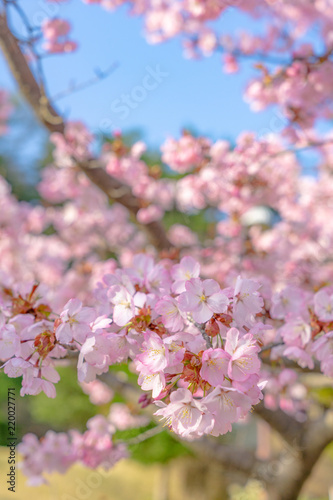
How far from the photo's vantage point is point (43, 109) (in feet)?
8.55

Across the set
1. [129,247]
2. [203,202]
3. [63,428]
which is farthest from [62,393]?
[203,202]

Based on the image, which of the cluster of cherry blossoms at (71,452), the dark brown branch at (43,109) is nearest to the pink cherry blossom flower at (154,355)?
the cluster of cherry blossoms at (71,452)

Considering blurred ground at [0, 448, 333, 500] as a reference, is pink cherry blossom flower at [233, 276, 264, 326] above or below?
above

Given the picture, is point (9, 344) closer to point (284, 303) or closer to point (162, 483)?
point (284, 303)

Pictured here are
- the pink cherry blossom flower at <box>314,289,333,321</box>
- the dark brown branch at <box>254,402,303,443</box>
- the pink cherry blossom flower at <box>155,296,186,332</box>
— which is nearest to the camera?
the pink cherry blossom flower at <box>155,296,186,332</box>

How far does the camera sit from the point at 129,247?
217 inches

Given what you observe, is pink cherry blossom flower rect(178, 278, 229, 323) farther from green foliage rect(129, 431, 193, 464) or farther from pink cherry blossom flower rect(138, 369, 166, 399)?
green foliage rect(129, 431, 193, 464)

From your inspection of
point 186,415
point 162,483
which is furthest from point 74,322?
point 162,483

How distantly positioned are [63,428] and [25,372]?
7.68m

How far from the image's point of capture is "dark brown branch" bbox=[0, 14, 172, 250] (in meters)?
2.52

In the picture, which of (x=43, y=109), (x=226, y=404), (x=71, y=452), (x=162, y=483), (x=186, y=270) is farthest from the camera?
(x=162, y=483)

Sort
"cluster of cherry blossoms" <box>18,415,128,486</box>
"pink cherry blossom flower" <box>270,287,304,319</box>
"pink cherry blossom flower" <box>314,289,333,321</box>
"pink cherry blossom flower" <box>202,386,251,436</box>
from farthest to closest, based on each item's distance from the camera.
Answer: "cluster of cherry blossoms" <box>18,415,128,486</box> < "pink cherry blossom flower" <box>270,287,304,319</box> < "pink cherry blossom flower" <box>314,289,333,321</box> < "pink cherry blossom flower" <box>202,386,251,436</box>

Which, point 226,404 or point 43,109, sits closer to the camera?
point 226,404

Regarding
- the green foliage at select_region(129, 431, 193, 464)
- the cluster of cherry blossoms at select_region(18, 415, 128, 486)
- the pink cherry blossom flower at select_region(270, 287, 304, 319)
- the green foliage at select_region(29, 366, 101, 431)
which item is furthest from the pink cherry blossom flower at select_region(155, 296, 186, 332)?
the green foliage at select_region(29, 366, 101, 431)
